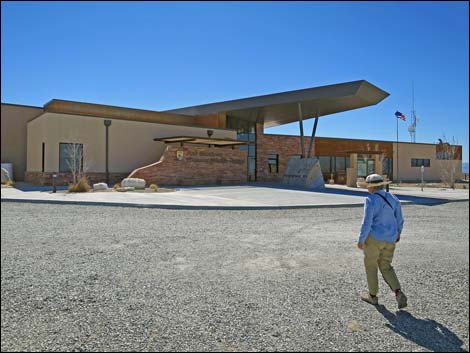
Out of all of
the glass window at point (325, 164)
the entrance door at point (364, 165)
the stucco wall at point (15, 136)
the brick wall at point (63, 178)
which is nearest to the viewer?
the entrance door at point (364, 165)

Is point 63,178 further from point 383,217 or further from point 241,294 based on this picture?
point 383,217

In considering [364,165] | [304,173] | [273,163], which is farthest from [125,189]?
[273,163]

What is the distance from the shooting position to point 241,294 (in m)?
2.49

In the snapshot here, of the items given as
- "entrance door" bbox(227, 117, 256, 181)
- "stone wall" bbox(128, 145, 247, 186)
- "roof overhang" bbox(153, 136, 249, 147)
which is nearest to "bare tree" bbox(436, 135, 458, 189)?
"stone wall" bbox(128, 145, 247, 186)

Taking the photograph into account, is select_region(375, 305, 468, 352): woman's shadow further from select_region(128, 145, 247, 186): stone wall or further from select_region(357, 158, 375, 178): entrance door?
select_region(128, 145, 247, 186): stone wall

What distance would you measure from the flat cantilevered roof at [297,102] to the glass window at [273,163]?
9.74 ft

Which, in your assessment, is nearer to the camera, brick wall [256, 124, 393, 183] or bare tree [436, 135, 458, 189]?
bare tree [436, 135, 458, 189]

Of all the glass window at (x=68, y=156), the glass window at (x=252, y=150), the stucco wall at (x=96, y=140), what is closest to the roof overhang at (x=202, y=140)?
the stucco wall at (x=96, y=140)

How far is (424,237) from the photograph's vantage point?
257 centimetres

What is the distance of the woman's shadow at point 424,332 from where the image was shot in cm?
122

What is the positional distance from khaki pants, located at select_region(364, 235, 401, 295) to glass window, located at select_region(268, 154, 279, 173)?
2766 cm

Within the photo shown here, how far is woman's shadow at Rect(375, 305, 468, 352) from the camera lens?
4.01ft

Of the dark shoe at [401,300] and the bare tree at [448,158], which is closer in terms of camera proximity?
the dark shoe at [401,300]

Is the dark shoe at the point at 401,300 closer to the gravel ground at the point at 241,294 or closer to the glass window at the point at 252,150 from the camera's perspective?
the gravel ground at the point at 241,294
